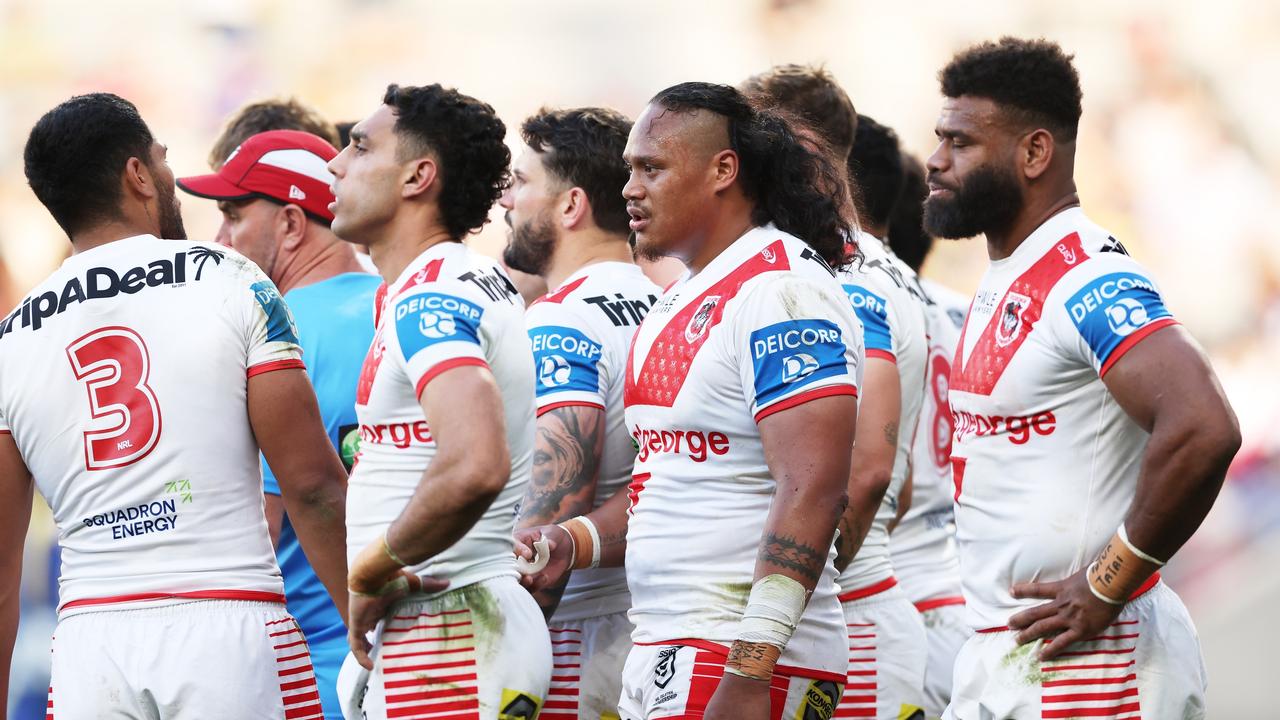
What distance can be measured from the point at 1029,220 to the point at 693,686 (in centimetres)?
148

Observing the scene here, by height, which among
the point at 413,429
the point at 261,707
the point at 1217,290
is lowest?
the point at 261,707

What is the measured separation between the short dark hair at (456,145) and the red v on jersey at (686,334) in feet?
2.50

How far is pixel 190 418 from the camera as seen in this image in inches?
149

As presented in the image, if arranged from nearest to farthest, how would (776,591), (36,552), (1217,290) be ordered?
1. (776,591)
2. (36,552)
3. (1217,290)

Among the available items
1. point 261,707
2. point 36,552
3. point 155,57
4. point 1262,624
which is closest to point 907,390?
point 261,707

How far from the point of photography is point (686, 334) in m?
3.67

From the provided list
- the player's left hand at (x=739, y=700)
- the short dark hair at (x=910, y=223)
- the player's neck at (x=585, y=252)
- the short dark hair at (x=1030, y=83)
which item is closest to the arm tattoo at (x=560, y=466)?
the player's neck at (x=585, y=252)

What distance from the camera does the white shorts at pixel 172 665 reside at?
3684 millimetres

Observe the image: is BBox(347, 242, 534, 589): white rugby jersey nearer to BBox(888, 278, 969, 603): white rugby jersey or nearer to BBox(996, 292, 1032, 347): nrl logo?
BBox(996, 292, 1032, 347): nrl logo

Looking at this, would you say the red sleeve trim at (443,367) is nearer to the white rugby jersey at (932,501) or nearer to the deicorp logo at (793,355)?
the deicorp logo at (793,355)

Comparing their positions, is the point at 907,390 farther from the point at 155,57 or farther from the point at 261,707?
the point at 155,57

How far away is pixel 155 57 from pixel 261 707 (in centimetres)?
1058

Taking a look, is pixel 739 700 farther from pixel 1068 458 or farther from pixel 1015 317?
pixel 1015 317

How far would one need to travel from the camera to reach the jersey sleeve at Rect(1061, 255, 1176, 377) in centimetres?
347
